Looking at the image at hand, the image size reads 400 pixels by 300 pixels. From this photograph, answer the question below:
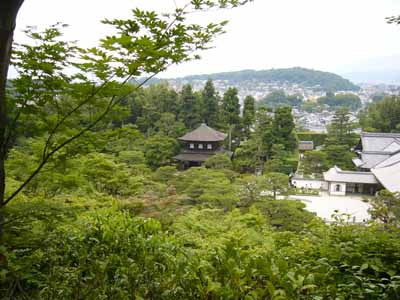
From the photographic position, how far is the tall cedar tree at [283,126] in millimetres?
16625

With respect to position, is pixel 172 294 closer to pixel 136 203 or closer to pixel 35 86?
pixel 35 86

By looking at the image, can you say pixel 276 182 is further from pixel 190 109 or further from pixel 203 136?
pixel 190 109

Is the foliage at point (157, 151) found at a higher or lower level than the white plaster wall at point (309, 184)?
higher

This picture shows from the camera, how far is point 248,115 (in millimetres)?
18016

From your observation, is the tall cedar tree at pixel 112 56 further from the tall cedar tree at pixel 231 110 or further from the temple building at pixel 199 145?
the tall cedar tree at pixel 231 110

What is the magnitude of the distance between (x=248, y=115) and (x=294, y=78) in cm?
6380

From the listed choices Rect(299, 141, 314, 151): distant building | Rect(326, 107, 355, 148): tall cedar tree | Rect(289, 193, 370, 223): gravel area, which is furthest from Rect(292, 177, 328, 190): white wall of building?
Rect(299, 141, 314, 151): distant building

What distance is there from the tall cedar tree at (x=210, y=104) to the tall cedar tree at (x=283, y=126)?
365 centimetres

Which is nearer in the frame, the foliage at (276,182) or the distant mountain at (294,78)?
the foliage at (276,182)

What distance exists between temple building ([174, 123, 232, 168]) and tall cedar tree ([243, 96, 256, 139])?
6.13 feet

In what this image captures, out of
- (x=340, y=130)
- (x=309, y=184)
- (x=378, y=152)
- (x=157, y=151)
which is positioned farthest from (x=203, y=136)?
(x=378, y=152)

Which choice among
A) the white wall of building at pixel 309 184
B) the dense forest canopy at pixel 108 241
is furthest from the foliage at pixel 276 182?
the dense forest canopy at pixel 108 241

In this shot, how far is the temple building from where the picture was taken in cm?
1631

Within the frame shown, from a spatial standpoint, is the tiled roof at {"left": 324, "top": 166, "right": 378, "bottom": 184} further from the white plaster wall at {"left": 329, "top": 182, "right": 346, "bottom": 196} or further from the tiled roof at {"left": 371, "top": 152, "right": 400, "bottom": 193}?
the tiled roof at {"left": 371, "top": 152, "right": 400, "bottom": 193}
